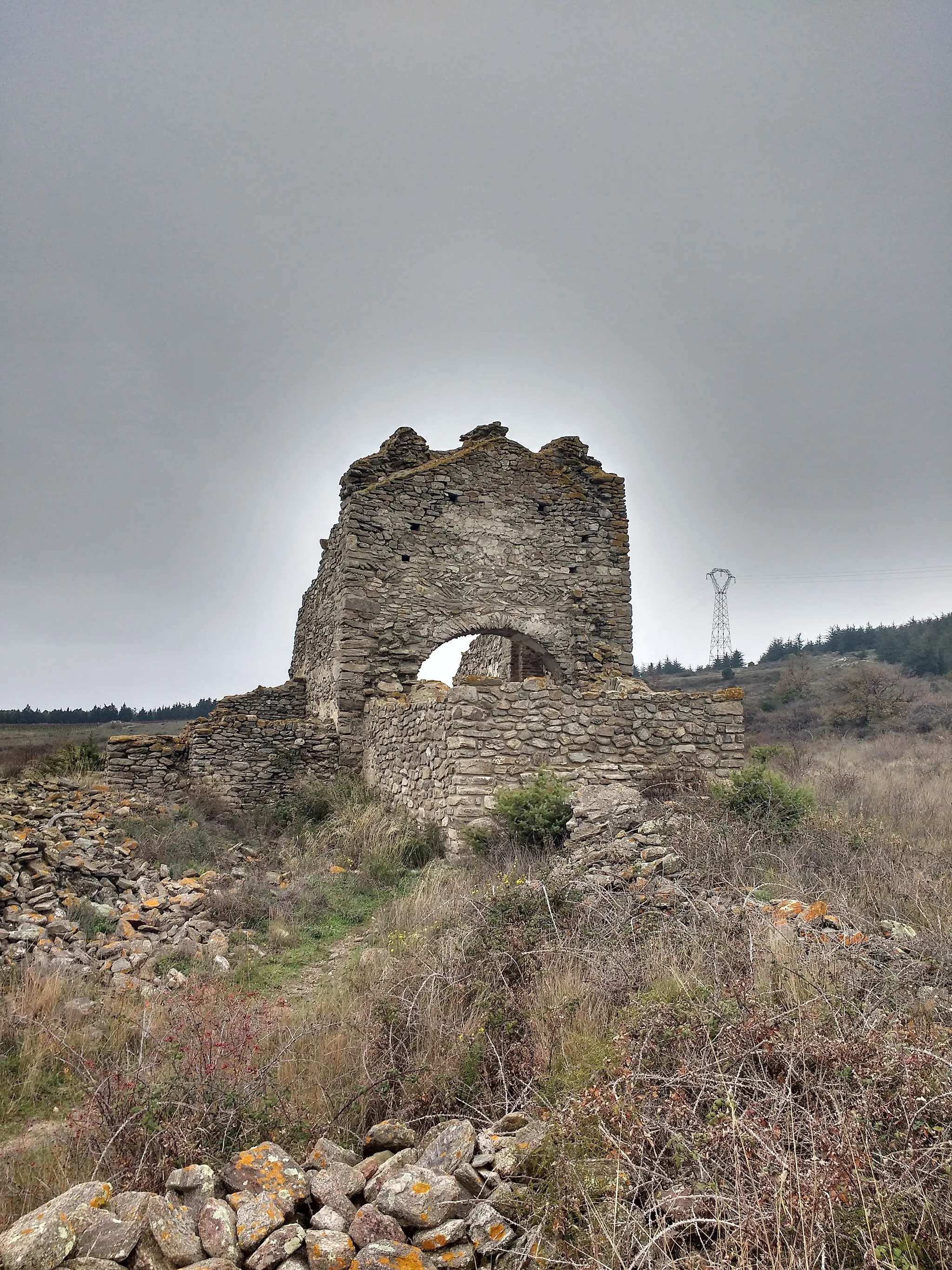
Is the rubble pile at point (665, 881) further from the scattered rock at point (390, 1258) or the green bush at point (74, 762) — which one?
the green bush at point (74, 762)

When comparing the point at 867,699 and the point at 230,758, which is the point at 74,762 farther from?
the point at 867,699

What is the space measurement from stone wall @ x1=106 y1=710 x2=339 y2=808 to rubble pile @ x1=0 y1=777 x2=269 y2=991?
2.17m

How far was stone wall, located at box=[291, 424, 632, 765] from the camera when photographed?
13328 mm

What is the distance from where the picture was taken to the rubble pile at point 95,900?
5828mm

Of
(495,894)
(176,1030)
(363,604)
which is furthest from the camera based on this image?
(363,604)

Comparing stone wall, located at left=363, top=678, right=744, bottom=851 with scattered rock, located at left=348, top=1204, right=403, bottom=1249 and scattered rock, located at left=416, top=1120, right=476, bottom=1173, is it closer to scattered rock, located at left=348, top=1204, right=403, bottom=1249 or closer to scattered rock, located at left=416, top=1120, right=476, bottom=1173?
scattered rock, located at left=416, top=1120, right=476, bottom=1173

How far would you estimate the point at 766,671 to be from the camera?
43688 millimetres

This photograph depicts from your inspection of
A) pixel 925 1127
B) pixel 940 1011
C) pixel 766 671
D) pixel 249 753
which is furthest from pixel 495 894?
pixel 766 671

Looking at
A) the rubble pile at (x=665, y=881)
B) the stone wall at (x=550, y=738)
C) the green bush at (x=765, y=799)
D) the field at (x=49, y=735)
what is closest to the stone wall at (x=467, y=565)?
the stone wall at (x=550, y=738)

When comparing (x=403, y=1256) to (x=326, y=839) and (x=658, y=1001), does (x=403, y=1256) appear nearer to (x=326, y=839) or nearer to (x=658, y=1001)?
(x=658, y=1001)

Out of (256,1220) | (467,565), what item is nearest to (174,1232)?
(256,1220)

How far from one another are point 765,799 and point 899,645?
138ft

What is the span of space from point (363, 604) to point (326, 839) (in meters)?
4.63

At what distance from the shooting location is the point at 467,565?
13961mm
